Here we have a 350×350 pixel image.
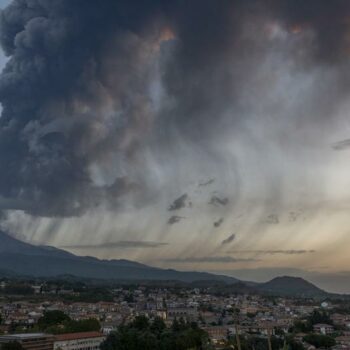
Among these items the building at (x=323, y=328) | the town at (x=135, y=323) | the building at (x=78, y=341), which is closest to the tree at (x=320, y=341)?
the town at (x=135, y=323)

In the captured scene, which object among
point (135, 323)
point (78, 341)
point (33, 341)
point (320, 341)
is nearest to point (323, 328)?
point (320, 341)

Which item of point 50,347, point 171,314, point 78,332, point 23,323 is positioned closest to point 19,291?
point 171,314

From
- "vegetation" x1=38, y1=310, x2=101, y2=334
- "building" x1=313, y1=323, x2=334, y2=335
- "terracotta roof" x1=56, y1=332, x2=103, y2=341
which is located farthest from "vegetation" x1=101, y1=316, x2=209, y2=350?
"building" x1=313, y1=323, x2=334, y2=335

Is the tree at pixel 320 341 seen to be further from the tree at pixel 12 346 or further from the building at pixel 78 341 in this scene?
the tree at pixel 12 346

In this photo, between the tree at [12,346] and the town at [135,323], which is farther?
the town at [135,323]

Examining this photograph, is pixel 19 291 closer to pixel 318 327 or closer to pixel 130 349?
pixel 318 327

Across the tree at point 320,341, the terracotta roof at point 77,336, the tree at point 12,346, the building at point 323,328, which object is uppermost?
the building at point 323,328
